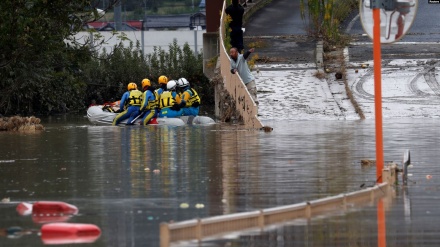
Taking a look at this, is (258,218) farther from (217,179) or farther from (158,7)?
(158,7)

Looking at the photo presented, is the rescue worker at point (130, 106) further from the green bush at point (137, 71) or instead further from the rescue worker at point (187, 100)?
the green bush at point (137, 71)

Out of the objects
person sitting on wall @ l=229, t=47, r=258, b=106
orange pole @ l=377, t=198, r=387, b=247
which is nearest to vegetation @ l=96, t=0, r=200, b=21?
person sitting on wall @ l=229, t=47, r=258, b=106

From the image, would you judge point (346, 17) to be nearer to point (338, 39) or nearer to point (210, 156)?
point (338, 39)

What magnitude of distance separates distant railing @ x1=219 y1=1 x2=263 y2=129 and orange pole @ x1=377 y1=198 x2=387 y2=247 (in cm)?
1290

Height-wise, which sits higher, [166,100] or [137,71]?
[137,71]

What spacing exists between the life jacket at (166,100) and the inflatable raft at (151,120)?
601mm

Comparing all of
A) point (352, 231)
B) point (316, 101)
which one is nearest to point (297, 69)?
point (316, 101)

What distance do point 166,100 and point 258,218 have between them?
22073mm

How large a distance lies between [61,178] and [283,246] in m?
5.44

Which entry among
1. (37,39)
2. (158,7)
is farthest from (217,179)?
(158,7)

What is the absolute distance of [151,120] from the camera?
30.8 metres

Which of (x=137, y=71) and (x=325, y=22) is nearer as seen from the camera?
(x=325, y=22)

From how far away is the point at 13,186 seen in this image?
12.7 metres

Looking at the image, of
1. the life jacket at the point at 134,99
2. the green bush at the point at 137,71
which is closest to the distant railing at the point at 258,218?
the life jacket at the point at 134,99
